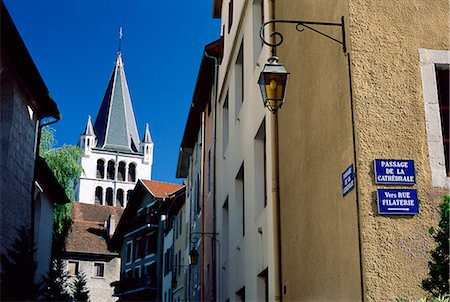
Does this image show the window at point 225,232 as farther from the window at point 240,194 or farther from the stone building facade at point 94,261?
the stone building facade at point 94,261

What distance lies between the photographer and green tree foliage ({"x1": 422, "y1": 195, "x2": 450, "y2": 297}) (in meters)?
5.24

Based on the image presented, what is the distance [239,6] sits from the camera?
14.9m

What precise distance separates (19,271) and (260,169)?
6.94 m

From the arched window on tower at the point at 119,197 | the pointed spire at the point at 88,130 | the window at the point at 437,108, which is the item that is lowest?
the window at the point at 437,108

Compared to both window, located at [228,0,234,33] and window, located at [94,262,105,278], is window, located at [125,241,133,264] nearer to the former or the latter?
window, located at [94,262,105,278]

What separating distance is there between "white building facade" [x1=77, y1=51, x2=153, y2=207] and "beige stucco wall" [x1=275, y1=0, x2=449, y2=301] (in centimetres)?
11145

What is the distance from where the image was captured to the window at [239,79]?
15227mm

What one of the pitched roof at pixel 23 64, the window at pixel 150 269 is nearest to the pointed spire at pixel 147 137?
the window at pixel 150 269

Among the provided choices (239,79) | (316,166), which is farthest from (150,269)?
(316,166)

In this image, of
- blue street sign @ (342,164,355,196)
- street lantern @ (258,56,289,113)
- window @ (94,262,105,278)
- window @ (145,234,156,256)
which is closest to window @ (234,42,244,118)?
street lantern @ (258,56,289,113)

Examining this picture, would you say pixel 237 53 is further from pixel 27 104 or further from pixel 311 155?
pixel 311 155

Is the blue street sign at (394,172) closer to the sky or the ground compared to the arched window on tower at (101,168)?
closer to the ground

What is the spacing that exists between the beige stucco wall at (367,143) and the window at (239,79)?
23.0 ft

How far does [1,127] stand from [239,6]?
6.20 meters
